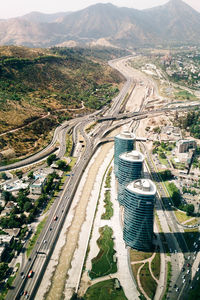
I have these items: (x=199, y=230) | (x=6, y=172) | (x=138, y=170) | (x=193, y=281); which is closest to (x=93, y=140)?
(x=6, y=172)

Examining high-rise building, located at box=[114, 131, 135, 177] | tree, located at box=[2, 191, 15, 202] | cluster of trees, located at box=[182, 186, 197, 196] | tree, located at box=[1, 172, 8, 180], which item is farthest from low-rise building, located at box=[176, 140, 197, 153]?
tree, located at box=[1, 172, 8, 180]

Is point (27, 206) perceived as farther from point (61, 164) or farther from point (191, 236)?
point (191, 236)

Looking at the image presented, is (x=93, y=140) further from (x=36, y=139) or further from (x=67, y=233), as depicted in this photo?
(x=67, y=233)

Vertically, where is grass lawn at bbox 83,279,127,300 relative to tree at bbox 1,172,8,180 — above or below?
below

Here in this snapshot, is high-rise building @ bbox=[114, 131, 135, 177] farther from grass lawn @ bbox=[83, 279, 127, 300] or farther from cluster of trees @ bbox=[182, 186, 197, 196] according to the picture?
grass lawn @ bbox=[83, 279, 127, 300]

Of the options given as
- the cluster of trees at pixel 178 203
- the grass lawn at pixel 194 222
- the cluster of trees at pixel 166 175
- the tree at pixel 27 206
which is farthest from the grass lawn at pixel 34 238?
the cluster of trees at pixel 166 175

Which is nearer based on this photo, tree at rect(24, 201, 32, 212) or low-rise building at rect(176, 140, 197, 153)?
tree at rect(24, 201, 32, 212)
